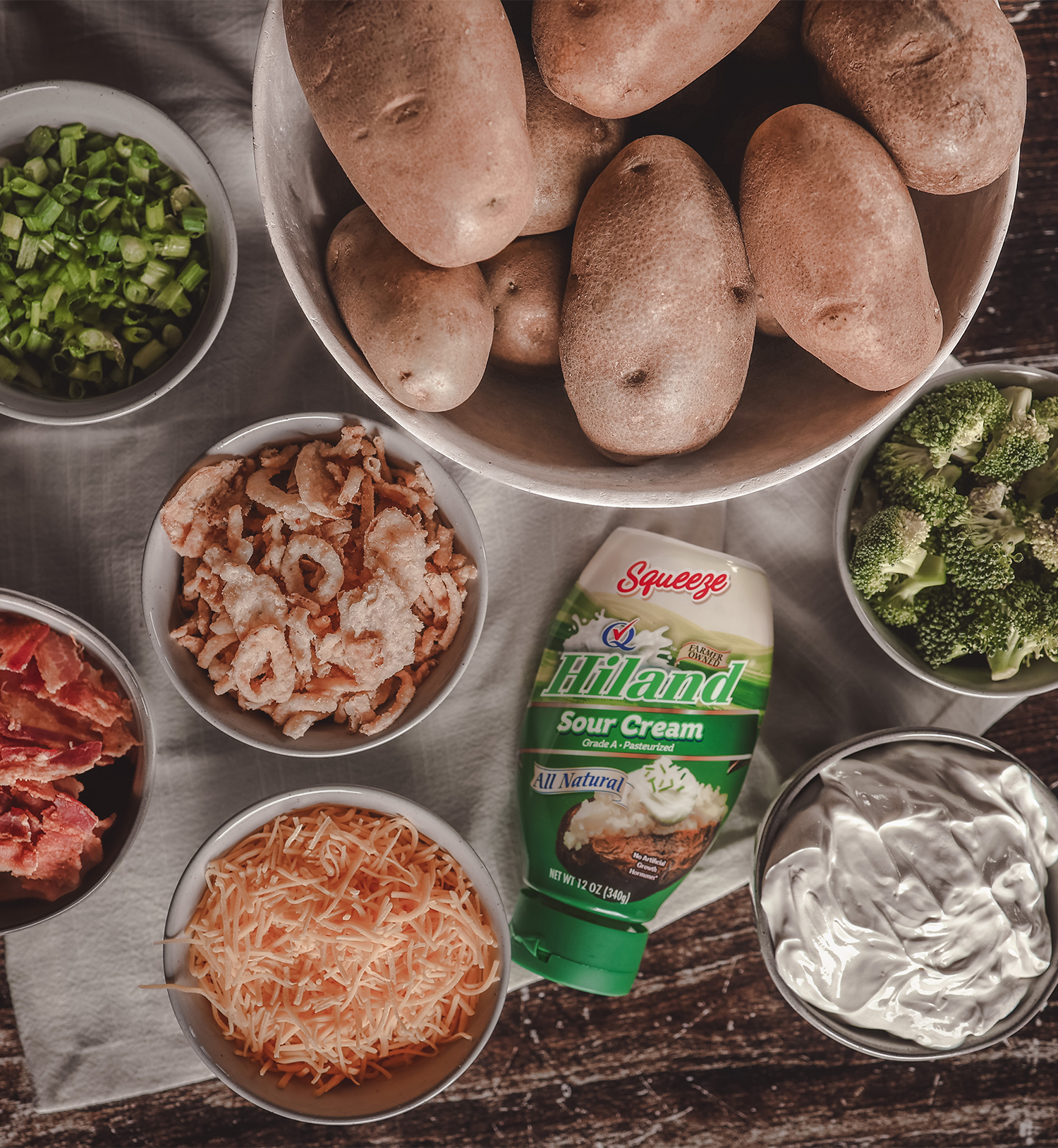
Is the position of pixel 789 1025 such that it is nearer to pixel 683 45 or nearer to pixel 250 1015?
pixel 250 1015

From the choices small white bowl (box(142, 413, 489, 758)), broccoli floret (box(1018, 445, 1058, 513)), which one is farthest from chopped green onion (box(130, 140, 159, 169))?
broccoli floret (box(1018, 445, 1058, 513))

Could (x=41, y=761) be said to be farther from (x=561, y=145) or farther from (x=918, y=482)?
(x=918, y=482)

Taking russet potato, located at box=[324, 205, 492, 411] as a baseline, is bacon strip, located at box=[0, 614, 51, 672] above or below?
below

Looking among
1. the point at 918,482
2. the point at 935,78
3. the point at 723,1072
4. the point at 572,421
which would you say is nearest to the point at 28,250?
the point at 572,421

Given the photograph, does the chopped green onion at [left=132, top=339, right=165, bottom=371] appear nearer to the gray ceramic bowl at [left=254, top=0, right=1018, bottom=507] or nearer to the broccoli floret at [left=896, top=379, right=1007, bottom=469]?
the gray ceramic bowl at [left=254, top=0, right=1018, bottom=507]

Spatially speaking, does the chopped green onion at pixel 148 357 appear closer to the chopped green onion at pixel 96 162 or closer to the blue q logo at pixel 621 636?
the chopped green onion at pixel 96 162
